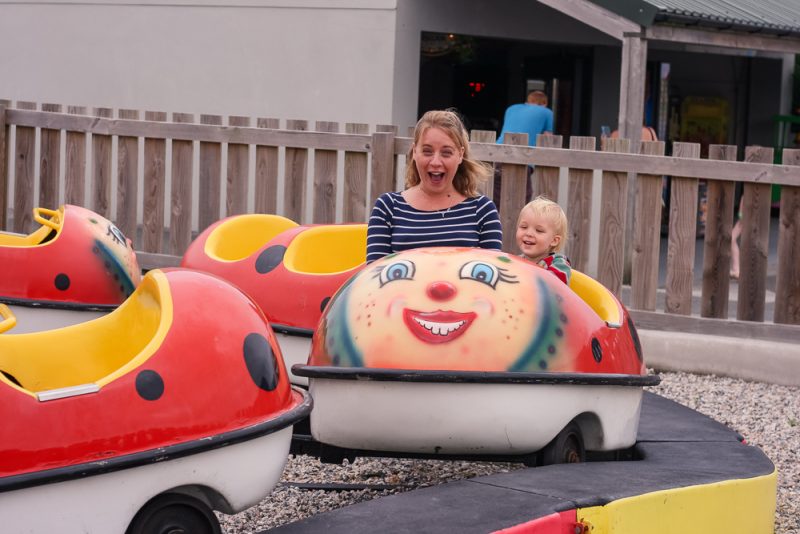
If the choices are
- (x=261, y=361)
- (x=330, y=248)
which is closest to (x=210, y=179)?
(x=330, y=248)

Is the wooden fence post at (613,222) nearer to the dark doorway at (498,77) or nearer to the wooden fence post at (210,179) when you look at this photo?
the wooden fence post at (210,179)

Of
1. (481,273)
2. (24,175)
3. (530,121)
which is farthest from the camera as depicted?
(530,121)

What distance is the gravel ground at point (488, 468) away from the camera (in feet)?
16.1

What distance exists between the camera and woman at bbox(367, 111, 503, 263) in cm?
511

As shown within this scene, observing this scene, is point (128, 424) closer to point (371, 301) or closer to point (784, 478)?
point (371, 301)

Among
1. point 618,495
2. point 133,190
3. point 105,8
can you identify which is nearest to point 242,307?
point 618,495

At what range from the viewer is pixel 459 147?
16.8 ft

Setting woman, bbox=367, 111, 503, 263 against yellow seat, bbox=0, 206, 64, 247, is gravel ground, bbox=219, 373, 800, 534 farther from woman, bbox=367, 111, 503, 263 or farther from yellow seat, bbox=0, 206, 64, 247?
yellow seat, bbox=0, 206, 64, 247

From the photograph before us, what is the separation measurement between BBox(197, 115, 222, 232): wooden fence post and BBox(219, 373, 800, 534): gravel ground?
150 inches

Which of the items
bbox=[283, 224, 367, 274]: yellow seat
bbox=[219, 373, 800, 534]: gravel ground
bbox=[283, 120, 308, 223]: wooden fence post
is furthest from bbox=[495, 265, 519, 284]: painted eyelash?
bbox=[283, 120, 308, 223]: wooden fence post

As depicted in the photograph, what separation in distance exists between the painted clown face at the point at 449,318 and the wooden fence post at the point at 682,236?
12.6ft

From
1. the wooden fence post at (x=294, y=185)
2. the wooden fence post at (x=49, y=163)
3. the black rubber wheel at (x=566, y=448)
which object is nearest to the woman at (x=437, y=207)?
the black rubber wheel at (x=566, y=448)

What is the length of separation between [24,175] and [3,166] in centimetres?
23

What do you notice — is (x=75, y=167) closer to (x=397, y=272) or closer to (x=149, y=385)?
(x=397, y=272)
